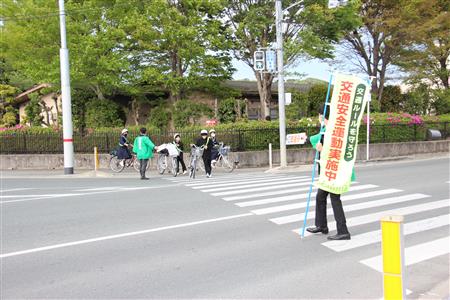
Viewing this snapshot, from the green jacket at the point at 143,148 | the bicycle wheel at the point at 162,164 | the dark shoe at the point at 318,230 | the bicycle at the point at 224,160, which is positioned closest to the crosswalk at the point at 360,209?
the dark shoe at the point at 318,230

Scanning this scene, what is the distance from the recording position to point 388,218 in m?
3.48

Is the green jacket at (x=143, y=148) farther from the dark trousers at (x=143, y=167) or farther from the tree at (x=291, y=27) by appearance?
the tree at (x=291, y=27)

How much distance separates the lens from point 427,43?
29516mm

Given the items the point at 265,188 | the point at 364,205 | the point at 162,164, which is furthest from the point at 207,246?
the point at 162,164

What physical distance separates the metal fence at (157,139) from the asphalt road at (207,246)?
9610 millimetres

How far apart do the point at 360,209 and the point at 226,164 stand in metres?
10.2

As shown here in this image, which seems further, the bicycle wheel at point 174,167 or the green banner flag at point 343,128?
the bicycle wheel at point 174,167

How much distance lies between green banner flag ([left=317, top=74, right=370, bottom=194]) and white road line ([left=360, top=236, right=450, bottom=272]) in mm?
1101

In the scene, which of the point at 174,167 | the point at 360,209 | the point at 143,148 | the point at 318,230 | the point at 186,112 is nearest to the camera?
the point at 318,230

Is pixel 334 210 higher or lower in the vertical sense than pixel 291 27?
lower

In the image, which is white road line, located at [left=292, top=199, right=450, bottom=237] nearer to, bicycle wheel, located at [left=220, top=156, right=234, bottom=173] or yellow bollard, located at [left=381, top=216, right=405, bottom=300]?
yellow bollard, located at [left=381, top=216, right=405, bottom=300]

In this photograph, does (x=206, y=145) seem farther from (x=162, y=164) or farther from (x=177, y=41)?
(x=177, y=41)

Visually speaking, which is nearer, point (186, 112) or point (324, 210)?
point (324, 210)

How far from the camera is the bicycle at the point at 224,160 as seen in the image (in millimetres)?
18500
